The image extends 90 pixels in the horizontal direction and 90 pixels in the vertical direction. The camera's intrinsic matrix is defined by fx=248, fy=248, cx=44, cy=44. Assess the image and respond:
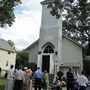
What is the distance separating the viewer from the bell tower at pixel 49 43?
3098 centimetres

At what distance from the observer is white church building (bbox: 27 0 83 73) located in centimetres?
3105

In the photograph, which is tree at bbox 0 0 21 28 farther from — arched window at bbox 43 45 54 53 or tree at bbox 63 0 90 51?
tree at bbox 63 0 90 51

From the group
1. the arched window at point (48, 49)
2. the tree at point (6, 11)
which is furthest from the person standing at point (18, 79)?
the arched window at point (48, 49)

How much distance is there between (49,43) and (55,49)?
4.08 feet

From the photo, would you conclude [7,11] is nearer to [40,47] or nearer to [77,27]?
[40,47]

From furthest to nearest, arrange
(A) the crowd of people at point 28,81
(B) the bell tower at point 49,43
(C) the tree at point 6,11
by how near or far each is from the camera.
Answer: (B) the bell tower at point 49,43
(C) the tree at point 6,11
(A) the crowd of people at point 28,81

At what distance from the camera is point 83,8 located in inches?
782

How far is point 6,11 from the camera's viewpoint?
2389 centimetres

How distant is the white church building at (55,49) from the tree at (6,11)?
793cm

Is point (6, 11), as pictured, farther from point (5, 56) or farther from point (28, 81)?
point (5, 56)

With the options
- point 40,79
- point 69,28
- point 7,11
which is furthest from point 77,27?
point 40,79

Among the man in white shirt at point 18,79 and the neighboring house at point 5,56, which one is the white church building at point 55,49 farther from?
the neighboring house at point 5,56

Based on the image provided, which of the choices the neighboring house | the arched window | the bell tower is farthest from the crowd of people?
the neighboring house

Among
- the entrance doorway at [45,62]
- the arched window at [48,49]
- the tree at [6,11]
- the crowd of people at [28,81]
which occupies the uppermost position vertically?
the tree at [6,11]
